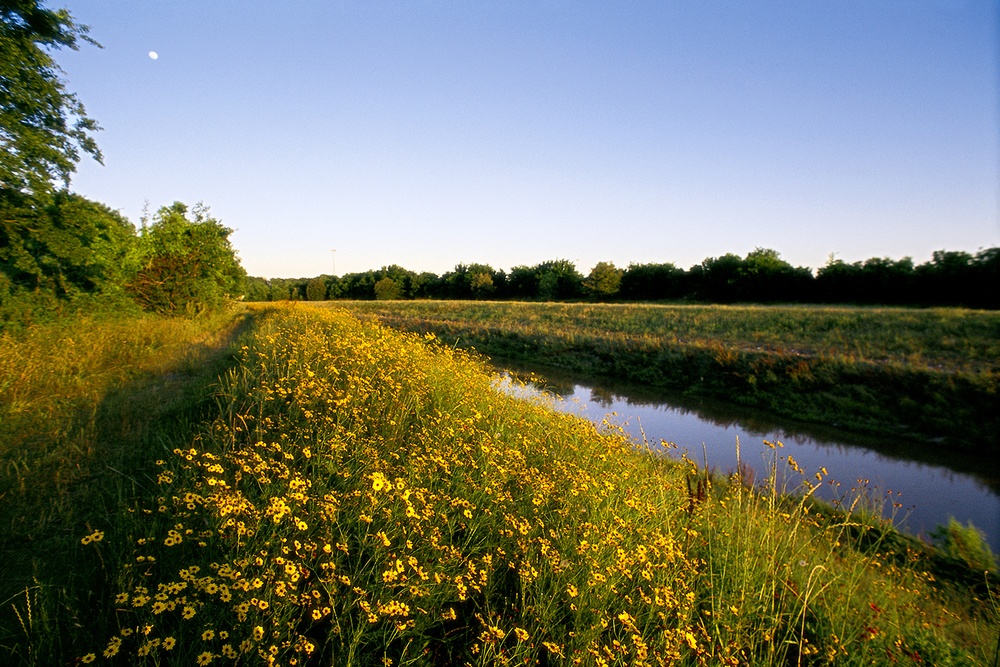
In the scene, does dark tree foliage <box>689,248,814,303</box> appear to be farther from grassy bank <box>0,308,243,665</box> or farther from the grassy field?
grassy bank <box>0,308,243,665</box>

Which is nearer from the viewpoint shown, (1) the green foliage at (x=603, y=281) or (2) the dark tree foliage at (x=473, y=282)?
(1) the green foliage at (x=603, y=281)

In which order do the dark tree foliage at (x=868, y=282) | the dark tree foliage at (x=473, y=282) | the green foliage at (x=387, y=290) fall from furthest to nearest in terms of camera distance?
the green foliage at (x=387, y=290) → the dark tree foliage at (x=473, y=282) → the dark tree foliage at (x=868, y=282)

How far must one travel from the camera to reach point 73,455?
4.41 meters

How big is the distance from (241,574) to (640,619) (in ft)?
6.56

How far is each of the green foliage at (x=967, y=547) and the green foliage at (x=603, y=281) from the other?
49172mm

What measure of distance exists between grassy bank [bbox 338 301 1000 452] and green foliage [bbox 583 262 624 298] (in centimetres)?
2897

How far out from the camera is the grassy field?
6.46 feet

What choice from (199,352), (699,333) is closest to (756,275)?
(699,333)

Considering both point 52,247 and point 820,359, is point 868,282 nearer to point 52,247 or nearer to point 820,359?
point 820,359

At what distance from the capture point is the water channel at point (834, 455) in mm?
6371

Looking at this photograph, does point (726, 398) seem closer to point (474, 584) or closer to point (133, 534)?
point (474, 584)

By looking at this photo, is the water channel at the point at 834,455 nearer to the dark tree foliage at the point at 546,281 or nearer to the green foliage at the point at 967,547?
the green foliage at the point at 967,547

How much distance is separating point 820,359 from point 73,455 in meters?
15.5

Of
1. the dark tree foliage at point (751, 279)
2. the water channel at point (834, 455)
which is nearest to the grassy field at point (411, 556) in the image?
the water channel at point (834, 455)
